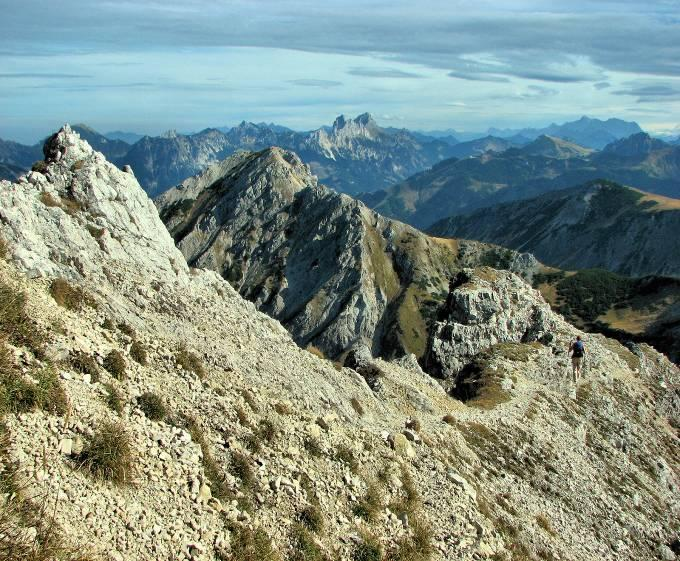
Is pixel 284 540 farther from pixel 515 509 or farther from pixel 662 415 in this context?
pixel 662 415

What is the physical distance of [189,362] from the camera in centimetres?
2362

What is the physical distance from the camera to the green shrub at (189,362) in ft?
76.7

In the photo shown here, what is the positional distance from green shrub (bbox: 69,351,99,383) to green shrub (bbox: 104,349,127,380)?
68cm

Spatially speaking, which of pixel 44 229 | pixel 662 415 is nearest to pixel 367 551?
pixel 44 229

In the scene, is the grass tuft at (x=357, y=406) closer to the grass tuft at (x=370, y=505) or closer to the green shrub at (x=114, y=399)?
the grass tuft at (x=370, y=505)

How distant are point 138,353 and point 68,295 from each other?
12.0ft

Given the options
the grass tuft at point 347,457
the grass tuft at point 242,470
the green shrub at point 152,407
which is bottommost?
the grass tuft at point 347,457

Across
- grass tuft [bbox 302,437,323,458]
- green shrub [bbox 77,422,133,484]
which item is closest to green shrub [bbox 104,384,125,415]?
green shrub [bbox 77,422,133,484]

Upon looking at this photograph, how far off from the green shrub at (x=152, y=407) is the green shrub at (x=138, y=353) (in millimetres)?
2176

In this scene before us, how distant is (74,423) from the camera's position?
16.9 meters

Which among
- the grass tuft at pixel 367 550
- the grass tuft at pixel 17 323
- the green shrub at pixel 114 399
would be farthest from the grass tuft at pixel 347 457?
the grass tuft at pixel 17 323

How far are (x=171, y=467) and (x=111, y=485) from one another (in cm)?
227

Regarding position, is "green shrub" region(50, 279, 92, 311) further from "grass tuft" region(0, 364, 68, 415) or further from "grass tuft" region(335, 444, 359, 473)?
"grass tuft" region(335, 444, 359, 473)

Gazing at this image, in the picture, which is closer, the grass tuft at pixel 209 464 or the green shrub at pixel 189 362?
the grass tuft at pixel 209 464
